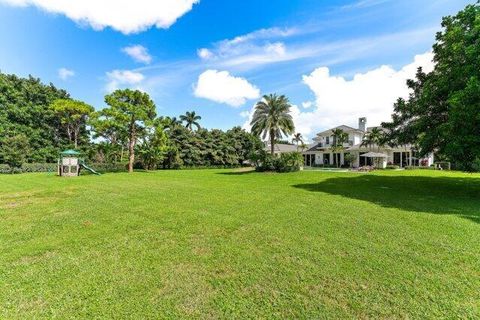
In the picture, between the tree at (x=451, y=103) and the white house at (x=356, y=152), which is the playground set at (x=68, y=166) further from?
the white house at (x=356, y=152)

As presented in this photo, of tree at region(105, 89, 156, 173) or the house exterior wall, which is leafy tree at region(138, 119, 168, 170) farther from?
the house exterior wall

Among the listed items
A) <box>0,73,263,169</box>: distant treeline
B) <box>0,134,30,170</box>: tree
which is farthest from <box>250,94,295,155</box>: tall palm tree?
<box>0,134,30,170</box>: tree

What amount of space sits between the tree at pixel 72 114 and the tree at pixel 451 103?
41.3m

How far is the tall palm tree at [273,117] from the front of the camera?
110 ft

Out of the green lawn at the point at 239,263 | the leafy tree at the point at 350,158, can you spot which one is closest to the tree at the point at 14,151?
the green lawn at the point at 239,263

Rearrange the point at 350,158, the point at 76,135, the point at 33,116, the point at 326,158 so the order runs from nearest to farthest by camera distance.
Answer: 1. the point at 350,158
2. the point at 33,116
3. the point at 76,135
4. the point at 326,158

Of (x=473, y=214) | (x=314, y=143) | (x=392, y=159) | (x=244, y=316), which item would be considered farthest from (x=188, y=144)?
(x=244, y=316)

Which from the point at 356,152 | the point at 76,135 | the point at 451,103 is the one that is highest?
the point at 76,135

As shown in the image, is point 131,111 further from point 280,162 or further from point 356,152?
point 356,152

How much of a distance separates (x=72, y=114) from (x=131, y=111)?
1810cm

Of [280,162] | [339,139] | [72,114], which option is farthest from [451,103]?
[72,114]

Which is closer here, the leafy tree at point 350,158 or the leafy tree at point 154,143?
the leafy tree at point 154,143

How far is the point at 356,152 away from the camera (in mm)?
42688

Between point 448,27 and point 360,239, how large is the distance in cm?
1690
